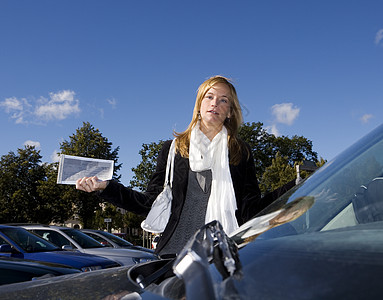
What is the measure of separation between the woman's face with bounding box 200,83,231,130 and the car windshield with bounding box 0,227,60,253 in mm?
5158

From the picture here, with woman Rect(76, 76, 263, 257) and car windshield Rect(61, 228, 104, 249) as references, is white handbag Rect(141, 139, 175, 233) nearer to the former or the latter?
woman Rect(76, 76, 263, 257)

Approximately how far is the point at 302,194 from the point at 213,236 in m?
0.49

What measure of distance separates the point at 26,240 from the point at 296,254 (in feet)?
21.8

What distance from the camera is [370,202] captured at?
1.24 m

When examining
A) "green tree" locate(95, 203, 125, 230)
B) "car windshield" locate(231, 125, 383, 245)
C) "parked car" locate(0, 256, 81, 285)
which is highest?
"green tree" locate(95, 203, 125, 230)

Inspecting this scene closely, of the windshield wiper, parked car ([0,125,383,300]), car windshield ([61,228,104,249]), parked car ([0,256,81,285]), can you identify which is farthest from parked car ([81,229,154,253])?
the windshield wiper

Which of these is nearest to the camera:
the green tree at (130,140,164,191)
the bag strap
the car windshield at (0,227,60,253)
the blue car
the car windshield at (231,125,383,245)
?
the car windshield at (231,125,383,245)

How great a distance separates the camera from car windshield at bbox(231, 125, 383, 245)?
3.67ft

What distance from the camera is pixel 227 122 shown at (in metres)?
2.57

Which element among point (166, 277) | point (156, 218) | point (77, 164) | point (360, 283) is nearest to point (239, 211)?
point (156, 218)

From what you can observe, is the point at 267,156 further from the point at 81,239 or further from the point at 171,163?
the point at 171,163

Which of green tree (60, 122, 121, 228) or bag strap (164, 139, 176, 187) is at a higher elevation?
green tree (60, 122, 121, 228)

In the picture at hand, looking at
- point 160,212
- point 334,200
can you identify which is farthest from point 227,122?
point 334,200

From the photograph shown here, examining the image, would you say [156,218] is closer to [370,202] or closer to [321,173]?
[321,173]
